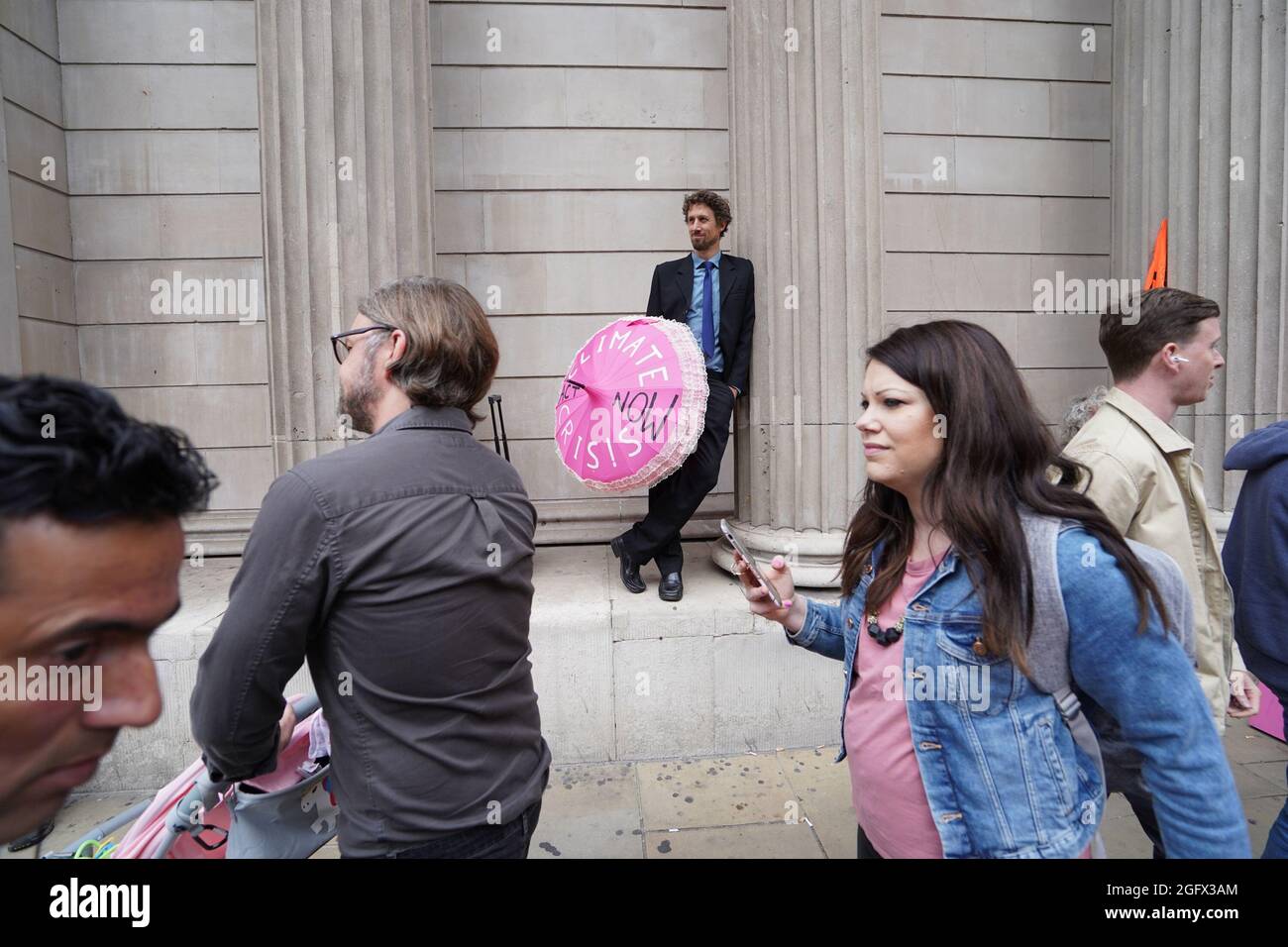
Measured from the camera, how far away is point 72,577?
23.0 inches

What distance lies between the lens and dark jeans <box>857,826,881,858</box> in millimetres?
1825

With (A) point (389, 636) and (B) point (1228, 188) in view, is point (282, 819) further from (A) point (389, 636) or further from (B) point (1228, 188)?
(B) point (1228, 188)

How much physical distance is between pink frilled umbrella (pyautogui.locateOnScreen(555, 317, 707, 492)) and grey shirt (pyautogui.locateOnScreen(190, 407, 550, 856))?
202 centimetres

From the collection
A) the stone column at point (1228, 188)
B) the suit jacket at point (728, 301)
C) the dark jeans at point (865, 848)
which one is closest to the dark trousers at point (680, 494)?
the suit jacket at point (728, 301)

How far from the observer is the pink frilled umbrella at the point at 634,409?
3.68 m

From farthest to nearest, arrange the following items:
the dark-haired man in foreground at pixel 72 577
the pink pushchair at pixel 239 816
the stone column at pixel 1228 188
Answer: the stone column at pixel 1228 188
the pink pushchair at pixel 239 816
the dark-haired man in foreground at pixel 72 577

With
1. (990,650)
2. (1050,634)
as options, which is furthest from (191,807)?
(1050,634)

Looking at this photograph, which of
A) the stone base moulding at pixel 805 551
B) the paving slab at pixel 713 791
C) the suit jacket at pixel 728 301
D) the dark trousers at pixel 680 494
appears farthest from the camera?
the suit jacket at pixel 728 301

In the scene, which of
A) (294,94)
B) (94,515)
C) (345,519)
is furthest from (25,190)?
(94,515)

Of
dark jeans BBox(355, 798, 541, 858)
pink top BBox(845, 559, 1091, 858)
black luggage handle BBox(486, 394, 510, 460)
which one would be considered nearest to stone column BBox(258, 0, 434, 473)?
black luggage handle BBox(486, 394, 510, 460)

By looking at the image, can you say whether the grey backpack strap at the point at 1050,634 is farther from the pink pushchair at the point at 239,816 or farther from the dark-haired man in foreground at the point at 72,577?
the pink pushchair at the point at 239,816

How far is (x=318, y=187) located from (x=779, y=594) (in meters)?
4.03

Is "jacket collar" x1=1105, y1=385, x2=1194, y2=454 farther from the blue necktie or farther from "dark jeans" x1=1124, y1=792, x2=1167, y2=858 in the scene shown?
the blue necktie

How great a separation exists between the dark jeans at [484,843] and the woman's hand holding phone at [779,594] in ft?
2.46
